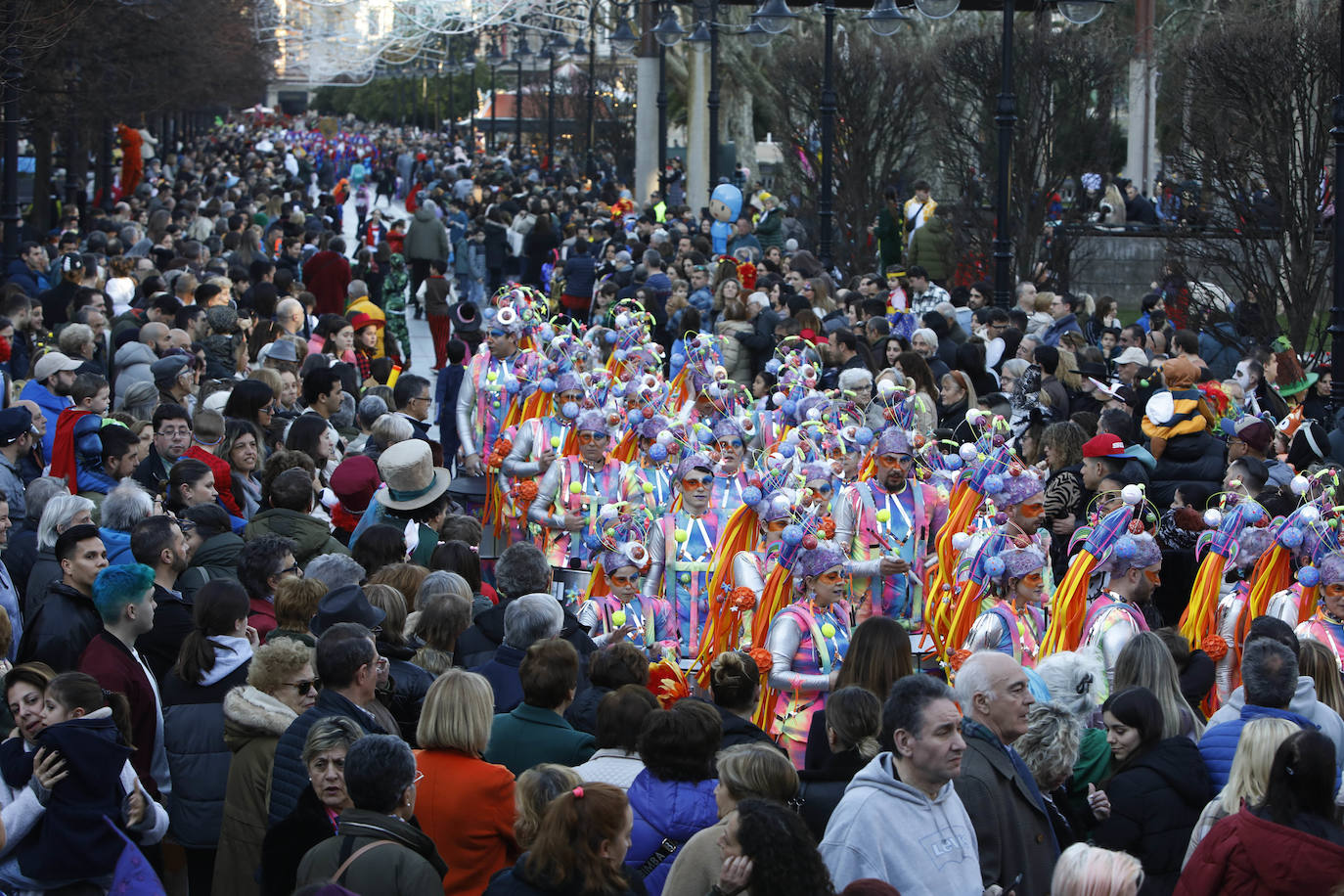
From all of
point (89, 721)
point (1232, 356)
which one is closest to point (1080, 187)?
point (1232, 356)

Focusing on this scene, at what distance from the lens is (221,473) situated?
941cm

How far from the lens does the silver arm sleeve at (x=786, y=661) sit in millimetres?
7281

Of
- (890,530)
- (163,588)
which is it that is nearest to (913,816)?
(163,588)

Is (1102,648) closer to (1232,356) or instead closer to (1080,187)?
(1232,356)

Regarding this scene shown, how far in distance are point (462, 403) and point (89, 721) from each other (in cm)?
719

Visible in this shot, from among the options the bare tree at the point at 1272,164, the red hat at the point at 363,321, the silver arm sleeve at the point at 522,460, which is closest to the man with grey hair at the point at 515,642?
the silver arm sleeve at the point at 522,460

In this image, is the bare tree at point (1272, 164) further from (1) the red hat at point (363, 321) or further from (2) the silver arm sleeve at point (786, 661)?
(2) the silver arm sleeve at point (786, 661)

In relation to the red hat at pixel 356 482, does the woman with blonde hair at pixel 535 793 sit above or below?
below

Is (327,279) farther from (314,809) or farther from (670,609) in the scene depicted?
(314,809)

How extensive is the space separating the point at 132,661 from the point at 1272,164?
38.2 feet

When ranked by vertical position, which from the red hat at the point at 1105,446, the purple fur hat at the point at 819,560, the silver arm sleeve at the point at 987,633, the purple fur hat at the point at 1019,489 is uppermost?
the red hat at the point at 1105,446

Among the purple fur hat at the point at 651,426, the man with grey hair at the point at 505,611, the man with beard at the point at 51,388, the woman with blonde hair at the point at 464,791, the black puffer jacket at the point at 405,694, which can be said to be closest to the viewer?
the woman with blonde hair at the point at 464,791

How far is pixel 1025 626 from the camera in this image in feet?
24.9

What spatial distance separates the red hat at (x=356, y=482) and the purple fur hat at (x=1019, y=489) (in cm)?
335
